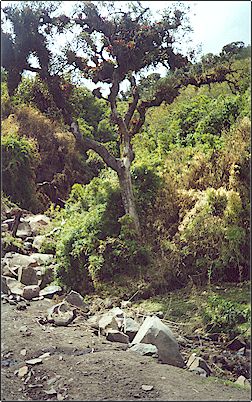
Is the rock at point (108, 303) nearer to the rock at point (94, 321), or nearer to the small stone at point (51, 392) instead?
the rock at point (94, 321)

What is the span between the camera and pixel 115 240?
342cm

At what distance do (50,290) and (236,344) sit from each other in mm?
1124

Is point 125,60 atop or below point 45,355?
atop

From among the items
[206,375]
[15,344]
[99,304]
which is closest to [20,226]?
[99,304]

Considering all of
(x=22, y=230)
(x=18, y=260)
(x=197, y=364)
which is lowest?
(x=197, y=364)

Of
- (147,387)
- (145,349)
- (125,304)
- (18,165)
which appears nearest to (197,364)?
(145,349)

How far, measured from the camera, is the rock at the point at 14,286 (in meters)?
2.20

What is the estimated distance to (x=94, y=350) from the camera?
213 cm

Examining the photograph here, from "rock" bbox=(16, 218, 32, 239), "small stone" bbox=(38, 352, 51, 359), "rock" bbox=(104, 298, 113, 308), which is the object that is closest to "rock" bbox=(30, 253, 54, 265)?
"rock" bbox=(16, 218, 32, 239)

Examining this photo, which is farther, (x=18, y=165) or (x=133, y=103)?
(x=133, y=103)

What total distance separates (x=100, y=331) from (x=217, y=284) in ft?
2.75

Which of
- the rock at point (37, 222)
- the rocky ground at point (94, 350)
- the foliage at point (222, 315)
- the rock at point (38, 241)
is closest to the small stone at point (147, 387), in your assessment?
the rocky ground at point (94, 350)

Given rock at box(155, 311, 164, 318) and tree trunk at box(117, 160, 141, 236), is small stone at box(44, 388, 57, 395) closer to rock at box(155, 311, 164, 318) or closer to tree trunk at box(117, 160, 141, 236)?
rock at box(155, 311, 164, 318)

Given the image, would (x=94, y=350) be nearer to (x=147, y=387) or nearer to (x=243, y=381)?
(x=147, y=387)
